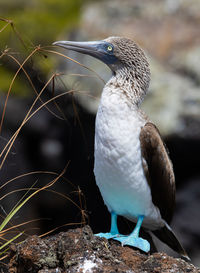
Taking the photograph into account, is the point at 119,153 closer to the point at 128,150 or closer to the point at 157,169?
the point at 128,150

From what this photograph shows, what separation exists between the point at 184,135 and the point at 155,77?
4.84 ft

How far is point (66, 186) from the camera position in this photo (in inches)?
431

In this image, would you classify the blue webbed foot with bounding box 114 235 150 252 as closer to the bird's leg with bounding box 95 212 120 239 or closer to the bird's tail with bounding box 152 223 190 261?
the bird's leg with bounding box 95 212 120 239

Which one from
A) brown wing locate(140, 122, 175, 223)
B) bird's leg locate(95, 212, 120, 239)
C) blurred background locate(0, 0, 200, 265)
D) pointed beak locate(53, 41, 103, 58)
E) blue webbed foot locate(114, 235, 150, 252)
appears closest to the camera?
blue webbed foot locate(114, 235, 150, 252)

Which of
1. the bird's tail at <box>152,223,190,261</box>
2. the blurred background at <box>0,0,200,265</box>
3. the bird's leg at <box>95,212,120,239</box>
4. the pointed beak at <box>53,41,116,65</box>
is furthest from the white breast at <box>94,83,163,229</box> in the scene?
the blurred background at <box>0,0,200,265</box>

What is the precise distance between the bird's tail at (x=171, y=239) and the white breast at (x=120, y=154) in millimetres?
595

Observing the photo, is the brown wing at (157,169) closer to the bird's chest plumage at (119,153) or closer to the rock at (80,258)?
the bird's chest plumage at (119,153)

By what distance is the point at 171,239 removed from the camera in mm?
5469

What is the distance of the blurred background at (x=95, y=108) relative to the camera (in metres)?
9.75

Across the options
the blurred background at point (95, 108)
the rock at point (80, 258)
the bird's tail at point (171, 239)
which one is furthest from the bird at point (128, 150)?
the blurred background at point (95, 108)

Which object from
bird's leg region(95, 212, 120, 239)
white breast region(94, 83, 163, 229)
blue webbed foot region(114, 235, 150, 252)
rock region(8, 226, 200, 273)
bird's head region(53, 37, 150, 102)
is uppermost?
bird's head region(53, 37, 150, 102)

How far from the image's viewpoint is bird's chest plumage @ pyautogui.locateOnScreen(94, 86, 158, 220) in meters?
4.72

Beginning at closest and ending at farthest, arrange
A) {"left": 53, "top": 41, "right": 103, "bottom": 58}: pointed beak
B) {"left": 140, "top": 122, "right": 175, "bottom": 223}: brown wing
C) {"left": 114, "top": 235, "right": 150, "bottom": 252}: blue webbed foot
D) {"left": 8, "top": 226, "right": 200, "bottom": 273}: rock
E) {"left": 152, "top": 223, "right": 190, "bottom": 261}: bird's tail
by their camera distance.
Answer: {"left": 8, "top": 226, "right": 200, "bottom": 273}: rock < {"left": 114, "top": 235, "right": 150, "bottom": 252}: blue webbed foot < {"left": 140, "top": 122, "right": 175, "bottom": 223}: brown wing < {"left": 53, "top": 41, "right": 103, "bottom": 58}: pointed beak < {"left": 152, "top": 223, "right": 190, "bottom": 261}: bird's tail

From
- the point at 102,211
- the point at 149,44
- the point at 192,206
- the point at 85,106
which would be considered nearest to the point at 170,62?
the point at 149,44
